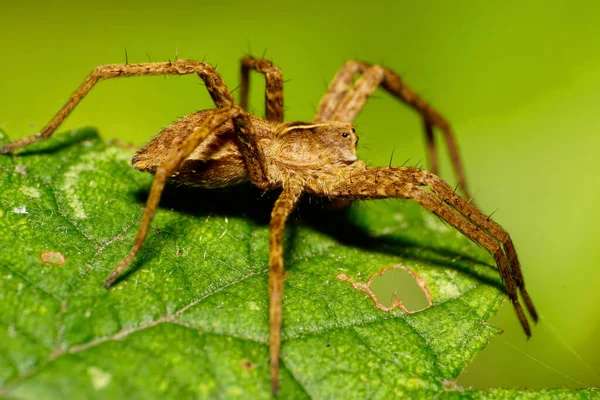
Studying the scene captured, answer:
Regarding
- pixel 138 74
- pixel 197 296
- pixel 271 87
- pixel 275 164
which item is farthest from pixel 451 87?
pixel 197 296

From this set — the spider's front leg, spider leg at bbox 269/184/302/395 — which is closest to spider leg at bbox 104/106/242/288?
spider leg at bbox 269/184/302/395

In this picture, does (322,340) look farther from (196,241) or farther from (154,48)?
(154,48)

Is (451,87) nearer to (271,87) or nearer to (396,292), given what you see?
(271,87)

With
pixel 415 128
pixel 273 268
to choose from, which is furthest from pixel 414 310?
pixel 415 128

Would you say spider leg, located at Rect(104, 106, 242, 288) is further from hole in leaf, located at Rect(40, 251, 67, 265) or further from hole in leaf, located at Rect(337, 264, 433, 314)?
hole in leaf, located at Rect(337, 264, 433, 314)

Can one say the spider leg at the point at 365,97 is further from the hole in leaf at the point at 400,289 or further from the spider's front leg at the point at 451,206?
the hole in leaf at the point at 400,289
